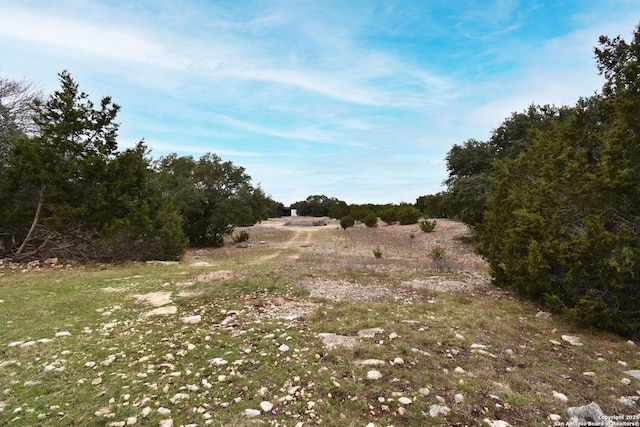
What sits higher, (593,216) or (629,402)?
(593,216)

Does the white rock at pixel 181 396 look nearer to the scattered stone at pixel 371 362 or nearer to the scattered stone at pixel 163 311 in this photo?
the scattered stone at pixel 371 362

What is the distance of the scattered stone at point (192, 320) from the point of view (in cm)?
483

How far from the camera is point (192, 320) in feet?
16.1

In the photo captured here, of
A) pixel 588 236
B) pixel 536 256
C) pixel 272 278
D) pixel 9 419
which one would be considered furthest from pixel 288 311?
pixel 588 236

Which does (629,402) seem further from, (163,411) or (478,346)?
(163,411)

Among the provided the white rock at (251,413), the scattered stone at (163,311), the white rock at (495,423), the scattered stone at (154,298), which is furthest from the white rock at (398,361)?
the scattered stone at (154,298)

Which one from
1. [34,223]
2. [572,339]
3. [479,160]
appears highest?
[479,160]

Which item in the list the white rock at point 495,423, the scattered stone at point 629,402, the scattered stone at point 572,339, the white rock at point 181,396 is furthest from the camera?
the scattered stone at point 572,339

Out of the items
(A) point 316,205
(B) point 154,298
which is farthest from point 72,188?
(A) point 316,205

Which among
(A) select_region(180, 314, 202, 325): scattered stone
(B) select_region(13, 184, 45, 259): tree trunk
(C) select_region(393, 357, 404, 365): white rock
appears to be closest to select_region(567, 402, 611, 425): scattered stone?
(C) select_region(393, 357, 404, 365): white rock

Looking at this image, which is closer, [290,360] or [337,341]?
[290,360]

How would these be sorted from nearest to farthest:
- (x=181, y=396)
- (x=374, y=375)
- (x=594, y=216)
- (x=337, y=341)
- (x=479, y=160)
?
(x=181, y=396) → (x=374, y=375) → (x=337, y=341) → (x=594, y=216) → (x=479, y=160)

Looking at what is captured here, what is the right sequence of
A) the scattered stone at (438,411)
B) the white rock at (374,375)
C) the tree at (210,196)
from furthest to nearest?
the tree at (210,196), the white rock at (374,375), the scattered stone at (438,411)

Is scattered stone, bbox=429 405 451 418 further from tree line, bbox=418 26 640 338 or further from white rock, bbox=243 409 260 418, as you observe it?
tree line, bbox=418 26 640 338
